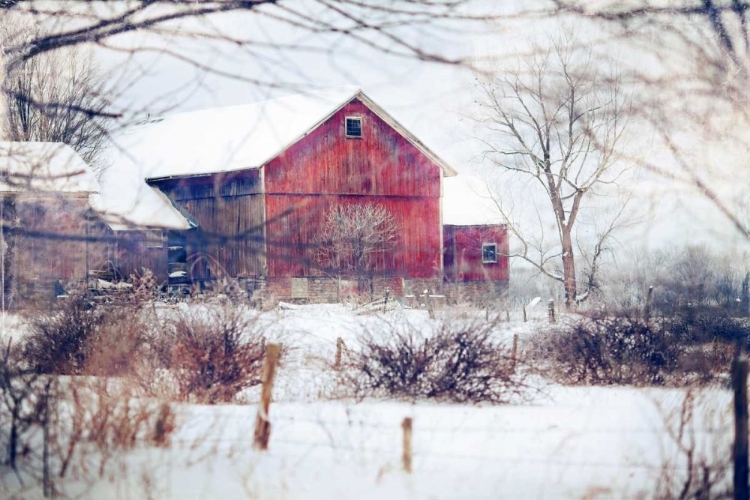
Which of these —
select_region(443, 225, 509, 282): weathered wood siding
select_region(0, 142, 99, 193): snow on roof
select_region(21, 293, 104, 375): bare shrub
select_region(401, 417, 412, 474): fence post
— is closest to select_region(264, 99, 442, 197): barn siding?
select_region(443, 225, 509, 282): weathered wood siding

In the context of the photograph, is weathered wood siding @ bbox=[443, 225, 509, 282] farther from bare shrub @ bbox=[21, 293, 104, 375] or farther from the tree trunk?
bare shrub @ bbox=[21, 293, 104, 375]

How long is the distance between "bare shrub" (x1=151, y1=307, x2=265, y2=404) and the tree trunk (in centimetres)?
1657

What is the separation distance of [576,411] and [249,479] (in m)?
4.69

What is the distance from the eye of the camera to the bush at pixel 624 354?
11.4 metres

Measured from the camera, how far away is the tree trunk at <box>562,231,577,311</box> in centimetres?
2504

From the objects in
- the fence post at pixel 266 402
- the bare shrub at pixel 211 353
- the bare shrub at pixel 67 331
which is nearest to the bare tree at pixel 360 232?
the bare shrub at pixel 67 331

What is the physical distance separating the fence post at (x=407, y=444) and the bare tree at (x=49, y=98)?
105 inches

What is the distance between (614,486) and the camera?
5094 millimetres

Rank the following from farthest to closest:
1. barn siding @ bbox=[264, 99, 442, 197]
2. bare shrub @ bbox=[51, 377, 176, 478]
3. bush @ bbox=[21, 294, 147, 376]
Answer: barn siding @ bbox=[264, 99, 442, 197]
bush @ bbox=[21, 294, 147, 376]
bare shrub @ bbox=[51, 377, 176, 478]

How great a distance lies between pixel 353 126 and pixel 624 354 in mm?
14613

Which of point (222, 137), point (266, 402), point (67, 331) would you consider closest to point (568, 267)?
point (222, 137)

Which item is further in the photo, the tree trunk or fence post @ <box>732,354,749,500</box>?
the tree trunk

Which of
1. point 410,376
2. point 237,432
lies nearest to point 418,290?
point 410,376

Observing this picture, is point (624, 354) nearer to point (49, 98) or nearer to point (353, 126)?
point (49, 98)
